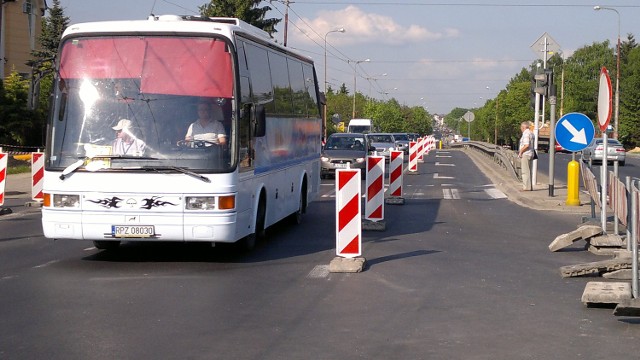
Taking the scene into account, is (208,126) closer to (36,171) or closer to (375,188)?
(375,188)

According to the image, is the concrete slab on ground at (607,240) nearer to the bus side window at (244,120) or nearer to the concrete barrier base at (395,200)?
the bus side window at (244,120)

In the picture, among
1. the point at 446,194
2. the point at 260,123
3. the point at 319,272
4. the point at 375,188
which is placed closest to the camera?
the point at 319,272

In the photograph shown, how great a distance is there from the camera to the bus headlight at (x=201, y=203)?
10.9 metres

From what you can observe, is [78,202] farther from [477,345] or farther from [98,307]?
[477,345]

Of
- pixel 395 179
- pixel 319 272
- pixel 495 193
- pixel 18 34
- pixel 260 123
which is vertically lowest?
pixel 495 193

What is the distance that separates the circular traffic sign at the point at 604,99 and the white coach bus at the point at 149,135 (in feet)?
15.1

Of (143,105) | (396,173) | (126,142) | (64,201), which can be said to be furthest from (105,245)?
(396,173)

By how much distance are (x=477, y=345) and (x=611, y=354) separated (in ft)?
3.26

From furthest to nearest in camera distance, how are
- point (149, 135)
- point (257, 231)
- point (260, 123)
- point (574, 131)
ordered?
1. point (574, 131)
2. point (257, 231)
3. point (260, 123)
4. point (149, 135)

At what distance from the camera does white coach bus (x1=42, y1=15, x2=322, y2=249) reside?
1087cm

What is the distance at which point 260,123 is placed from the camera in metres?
12.1

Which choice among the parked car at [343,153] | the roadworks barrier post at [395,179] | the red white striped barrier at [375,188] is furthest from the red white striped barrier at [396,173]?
the parked car at [343,153]

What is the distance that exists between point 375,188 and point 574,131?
15.9 ft

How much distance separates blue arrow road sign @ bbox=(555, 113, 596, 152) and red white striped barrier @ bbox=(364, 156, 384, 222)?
445 centimetres
